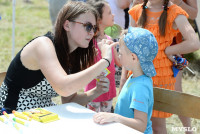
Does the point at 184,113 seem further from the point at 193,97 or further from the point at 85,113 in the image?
the point at 85,113

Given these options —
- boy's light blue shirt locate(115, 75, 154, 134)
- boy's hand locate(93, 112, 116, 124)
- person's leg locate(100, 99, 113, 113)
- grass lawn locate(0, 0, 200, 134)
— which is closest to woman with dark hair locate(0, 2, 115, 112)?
boy's light blue shirt locate(115, 75, 154, 134)

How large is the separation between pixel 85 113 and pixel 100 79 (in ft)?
1.59

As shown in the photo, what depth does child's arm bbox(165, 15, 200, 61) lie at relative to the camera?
234 cm

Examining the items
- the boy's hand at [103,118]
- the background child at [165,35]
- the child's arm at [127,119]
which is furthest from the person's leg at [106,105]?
the boy's hand at [103,118]

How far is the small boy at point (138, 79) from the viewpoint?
169 cm

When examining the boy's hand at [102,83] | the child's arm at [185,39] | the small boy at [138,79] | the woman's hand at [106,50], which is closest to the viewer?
the small boy at [138,79]

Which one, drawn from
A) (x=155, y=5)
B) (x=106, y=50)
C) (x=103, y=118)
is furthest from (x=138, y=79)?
(x=155, y=5)

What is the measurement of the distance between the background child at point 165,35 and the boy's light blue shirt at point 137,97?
0.56m

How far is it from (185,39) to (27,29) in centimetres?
716

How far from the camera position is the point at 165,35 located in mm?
2420

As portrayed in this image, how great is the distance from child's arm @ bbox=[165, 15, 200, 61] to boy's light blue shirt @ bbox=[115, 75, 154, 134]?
2.18ft

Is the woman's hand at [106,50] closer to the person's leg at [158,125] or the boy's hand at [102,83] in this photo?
the boy's hand at [102,83]

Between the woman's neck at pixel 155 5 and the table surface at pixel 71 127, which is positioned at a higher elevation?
the woman's neck at pixel 155 5

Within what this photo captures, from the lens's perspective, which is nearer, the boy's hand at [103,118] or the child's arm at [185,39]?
the boy's hand at [103,118]
